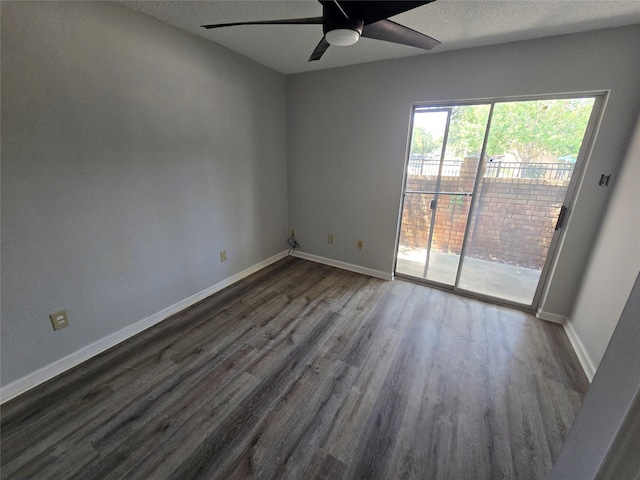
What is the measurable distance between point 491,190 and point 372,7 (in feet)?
6.58

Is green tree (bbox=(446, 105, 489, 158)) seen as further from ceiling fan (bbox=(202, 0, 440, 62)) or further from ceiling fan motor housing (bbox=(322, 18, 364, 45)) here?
ceiling fan motor housing (bbox=(322, 18, 364, 45))

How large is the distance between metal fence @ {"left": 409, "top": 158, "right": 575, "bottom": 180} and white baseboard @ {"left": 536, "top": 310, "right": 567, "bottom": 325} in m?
1.22

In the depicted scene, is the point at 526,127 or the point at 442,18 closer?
the point at 442,18

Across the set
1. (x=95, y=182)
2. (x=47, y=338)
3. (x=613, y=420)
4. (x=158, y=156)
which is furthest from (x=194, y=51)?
(x=613, y=420)

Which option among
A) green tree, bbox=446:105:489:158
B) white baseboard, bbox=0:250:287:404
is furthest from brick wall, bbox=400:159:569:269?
white baseboard, bbox=0:250:287:404

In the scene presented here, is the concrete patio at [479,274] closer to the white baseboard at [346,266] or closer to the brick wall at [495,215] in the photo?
the brick wall at [495,215]

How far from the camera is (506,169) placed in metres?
2.38

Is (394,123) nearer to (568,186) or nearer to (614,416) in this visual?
(568,186)

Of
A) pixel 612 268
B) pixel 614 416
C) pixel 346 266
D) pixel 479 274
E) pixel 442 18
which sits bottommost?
pixel 346 266

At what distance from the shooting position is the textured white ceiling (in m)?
1.62

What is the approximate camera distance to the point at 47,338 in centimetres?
167

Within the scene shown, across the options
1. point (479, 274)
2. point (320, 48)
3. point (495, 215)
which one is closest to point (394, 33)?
point (320, 48)

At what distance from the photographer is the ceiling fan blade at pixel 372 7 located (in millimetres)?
1130

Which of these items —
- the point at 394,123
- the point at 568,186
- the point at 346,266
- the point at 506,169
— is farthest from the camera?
the point at 346,266
